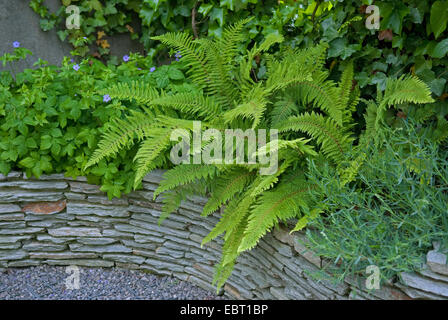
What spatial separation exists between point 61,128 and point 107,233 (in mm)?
696

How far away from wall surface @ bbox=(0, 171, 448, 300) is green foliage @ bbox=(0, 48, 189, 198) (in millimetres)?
116

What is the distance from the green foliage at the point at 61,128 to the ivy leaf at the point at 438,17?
1.35 m

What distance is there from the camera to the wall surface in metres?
2.62

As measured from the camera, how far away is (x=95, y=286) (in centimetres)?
279

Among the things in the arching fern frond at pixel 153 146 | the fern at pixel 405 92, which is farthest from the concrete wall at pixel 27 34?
the fern at pixel 405 92

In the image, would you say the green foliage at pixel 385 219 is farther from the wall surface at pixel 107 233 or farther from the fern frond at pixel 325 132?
the wall surface at pixel 107 233

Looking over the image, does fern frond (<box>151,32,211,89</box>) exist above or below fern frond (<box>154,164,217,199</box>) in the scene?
above

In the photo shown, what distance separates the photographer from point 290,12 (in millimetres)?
2678

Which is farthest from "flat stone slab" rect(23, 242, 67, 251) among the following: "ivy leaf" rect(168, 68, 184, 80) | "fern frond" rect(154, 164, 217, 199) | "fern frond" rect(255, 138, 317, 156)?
"fern frond" rect(255, 138, 317, 156)

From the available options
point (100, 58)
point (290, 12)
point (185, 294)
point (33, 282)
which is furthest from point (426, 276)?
point (100, 58)

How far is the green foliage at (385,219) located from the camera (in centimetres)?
170

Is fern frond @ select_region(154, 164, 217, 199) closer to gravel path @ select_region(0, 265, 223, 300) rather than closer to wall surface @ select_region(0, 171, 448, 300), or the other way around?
wall surface @ select_region(0, 171, 448, 300)

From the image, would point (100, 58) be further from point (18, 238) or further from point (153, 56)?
point (18, 238)
